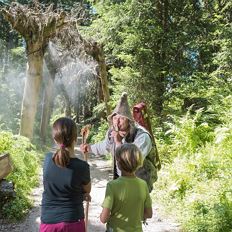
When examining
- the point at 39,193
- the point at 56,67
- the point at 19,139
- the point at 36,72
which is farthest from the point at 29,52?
the point at 56,67

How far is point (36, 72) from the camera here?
11547 mm

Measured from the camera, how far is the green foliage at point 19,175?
6883 mm

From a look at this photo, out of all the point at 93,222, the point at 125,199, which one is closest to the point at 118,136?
the point at 125,199

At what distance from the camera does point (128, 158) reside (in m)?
3.47

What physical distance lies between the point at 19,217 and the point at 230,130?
557cm

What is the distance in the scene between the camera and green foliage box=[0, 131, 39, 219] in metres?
6.88

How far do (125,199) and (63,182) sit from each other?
1.91ft

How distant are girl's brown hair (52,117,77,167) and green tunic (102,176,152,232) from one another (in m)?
0.48

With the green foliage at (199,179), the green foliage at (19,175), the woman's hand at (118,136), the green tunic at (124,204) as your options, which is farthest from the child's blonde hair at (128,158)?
the green foliage at (19,175)

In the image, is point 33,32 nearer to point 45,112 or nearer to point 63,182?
point 63,182

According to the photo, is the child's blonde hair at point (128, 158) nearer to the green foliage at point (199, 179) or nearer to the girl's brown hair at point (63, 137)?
the girl's brown hair at point (63, 137)

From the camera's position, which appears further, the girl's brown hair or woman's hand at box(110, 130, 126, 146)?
woman's hand at box(110, 130, 126, 146)

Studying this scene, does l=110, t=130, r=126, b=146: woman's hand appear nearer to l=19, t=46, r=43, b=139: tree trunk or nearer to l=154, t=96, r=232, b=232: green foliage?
l=154, t=96, r=232, b=232: green foliage

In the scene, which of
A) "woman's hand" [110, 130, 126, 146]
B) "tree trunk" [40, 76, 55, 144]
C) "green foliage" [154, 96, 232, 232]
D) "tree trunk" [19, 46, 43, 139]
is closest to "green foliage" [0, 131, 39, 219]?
"tree trunk" [19, 46, 43, 139]
